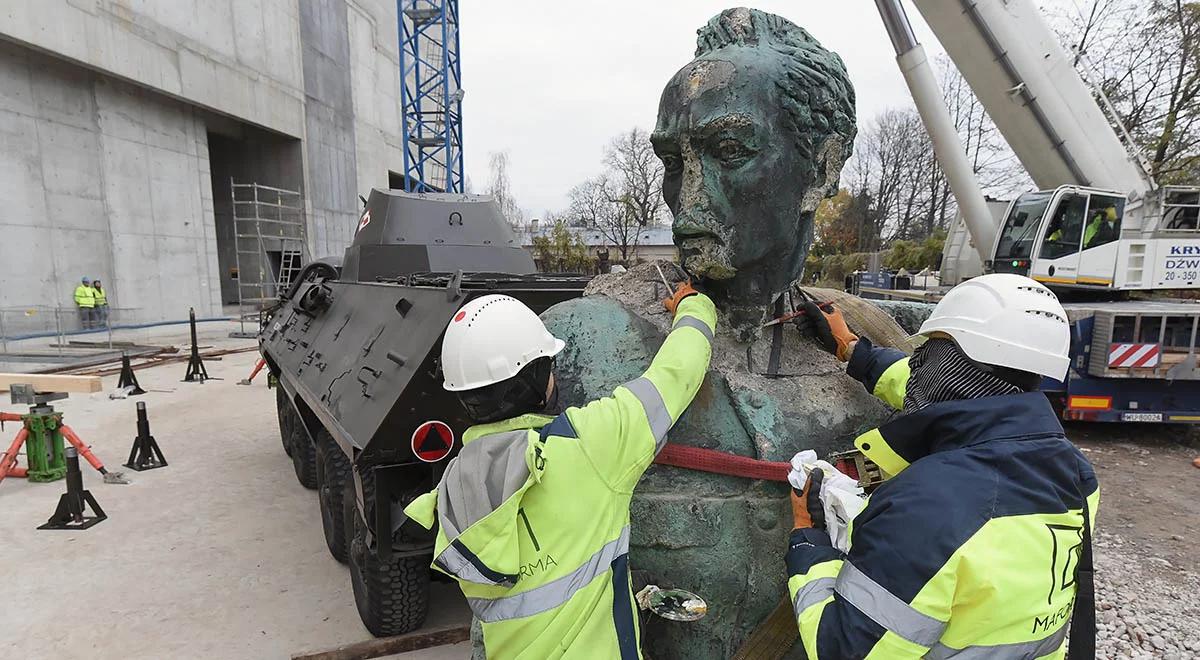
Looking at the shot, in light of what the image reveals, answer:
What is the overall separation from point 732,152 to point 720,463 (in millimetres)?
693

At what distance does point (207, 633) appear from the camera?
3.88m

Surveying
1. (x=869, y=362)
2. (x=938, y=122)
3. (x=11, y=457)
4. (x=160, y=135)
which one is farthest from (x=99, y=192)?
(x=869, y=362)

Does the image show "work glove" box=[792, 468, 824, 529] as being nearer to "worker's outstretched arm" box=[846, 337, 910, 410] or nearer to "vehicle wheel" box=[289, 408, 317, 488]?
"worker's outstretched arm" box=[846, 337, 910, 410]

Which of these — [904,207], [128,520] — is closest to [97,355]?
[128,520]

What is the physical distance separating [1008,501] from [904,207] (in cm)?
3964

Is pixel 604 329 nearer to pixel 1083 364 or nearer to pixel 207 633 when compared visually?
pixel 207 633

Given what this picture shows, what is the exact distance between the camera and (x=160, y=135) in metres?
17.3

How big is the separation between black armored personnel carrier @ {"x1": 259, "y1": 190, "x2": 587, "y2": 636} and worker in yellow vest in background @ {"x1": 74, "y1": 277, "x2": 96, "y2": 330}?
12.4 m

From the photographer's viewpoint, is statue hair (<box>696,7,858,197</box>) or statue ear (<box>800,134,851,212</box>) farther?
statue ear (<box>800,134,851,212</box>)

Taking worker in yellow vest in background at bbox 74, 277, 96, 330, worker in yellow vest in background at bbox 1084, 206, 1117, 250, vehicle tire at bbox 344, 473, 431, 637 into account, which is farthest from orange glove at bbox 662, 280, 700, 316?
worker in yellow vest in background at bbox 74, 277, 96, 330

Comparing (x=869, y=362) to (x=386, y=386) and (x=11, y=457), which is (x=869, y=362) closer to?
(x=386, y=386)

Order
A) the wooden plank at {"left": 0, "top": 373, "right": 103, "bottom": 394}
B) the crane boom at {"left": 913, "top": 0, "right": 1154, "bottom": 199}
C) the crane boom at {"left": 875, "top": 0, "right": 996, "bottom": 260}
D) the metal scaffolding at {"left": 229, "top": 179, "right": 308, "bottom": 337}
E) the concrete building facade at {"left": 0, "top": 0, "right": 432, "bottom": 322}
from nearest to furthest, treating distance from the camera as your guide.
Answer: the wooden plank at {"left": 0, "top": 373, "right": 103, "bottom": 394}
the crane boom at {"left": 913, "top": 0, "right": 1154, "bottom": 199}
the crane boom at {"left": 875, "top": 0, "right": 996, "bottom": 260}
the concrete building facade at {"left": 0, "top": 0, "right": 432, "bottom": 322}
the metal scaffolding at {"left": 229, "top": 179, "right": 308, "bottom": 337}

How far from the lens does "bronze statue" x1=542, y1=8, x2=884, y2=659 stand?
140cm

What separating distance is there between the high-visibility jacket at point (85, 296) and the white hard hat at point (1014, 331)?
1860cm
